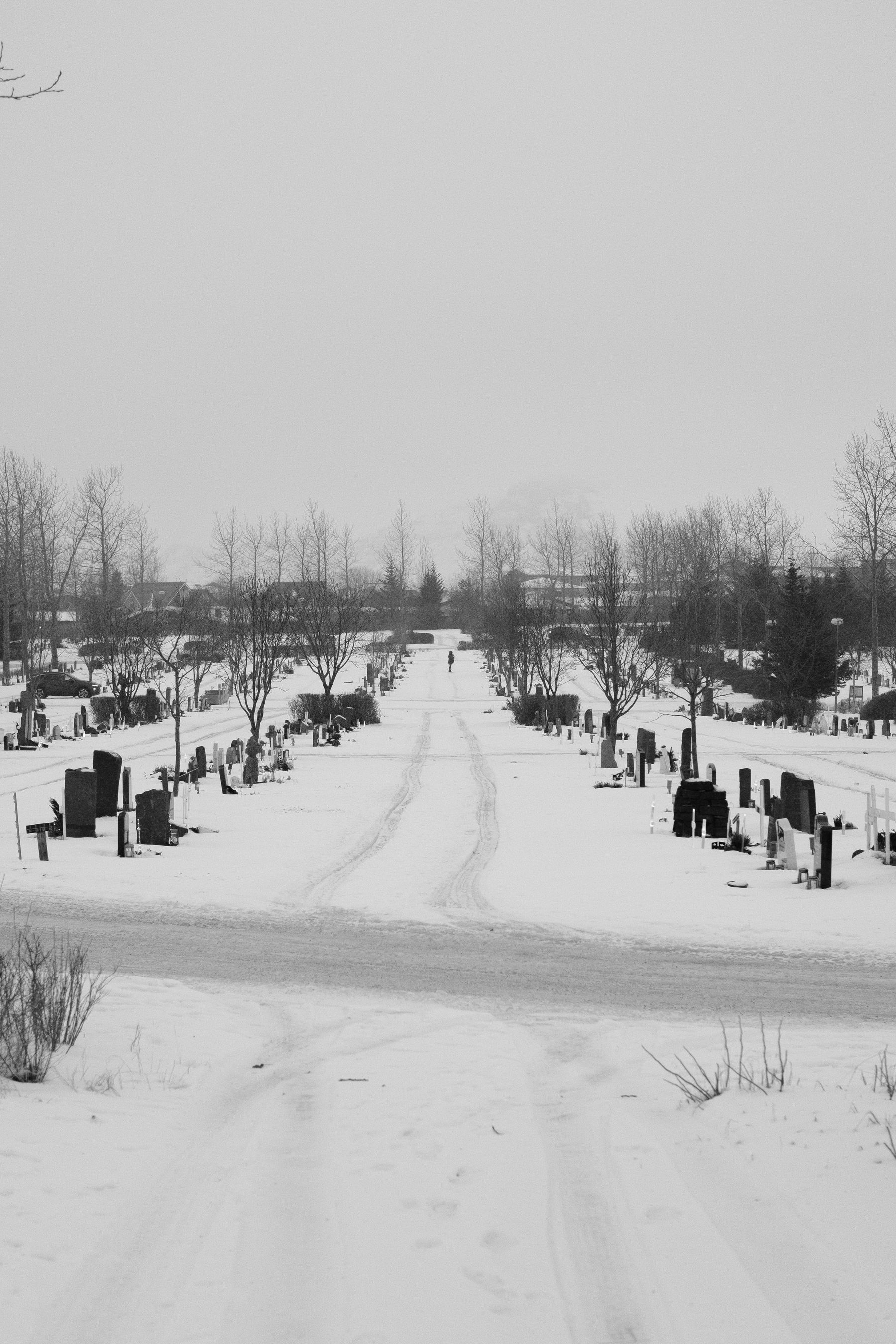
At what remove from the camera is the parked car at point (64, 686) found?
51656 mm

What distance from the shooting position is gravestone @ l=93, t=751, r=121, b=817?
17656 millimetres

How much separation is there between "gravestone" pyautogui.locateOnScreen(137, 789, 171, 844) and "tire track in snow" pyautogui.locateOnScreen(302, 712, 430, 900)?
264 centimetres

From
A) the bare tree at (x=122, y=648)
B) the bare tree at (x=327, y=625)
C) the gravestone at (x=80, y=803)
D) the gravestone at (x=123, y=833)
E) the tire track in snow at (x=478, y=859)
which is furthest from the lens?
the bare tree at (x=122, y=648)

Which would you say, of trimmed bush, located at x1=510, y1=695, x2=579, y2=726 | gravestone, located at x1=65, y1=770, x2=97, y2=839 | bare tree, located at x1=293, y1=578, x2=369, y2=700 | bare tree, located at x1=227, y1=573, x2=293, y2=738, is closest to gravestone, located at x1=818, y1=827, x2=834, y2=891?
gravestone, located at x1=65, y1=770, x2=97, y2=839

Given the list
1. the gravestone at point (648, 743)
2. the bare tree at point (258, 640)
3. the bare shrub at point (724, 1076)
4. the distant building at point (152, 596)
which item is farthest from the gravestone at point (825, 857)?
the distant building at point (152, 596)

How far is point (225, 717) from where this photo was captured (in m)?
46.0

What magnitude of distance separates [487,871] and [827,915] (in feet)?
14.6

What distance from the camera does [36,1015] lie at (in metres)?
6.17

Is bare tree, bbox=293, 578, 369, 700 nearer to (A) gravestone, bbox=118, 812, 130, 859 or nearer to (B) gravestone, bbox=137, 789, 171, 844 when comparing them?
(B) gravestone, bbox=137, 789, 171, 844

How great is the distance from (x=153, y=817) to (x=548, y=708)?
88.3ft

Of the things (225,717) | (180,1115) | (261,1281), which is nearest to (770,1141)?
(261,1281)

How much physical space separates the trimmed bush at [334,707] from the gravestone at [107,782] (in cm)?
2036

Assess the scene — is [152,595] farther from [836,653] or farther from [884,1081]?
[884,1081]

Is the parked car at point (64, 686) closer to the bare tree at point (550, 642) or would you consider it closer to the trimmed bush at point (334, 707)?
the trimmed bush at point (334, 707)
